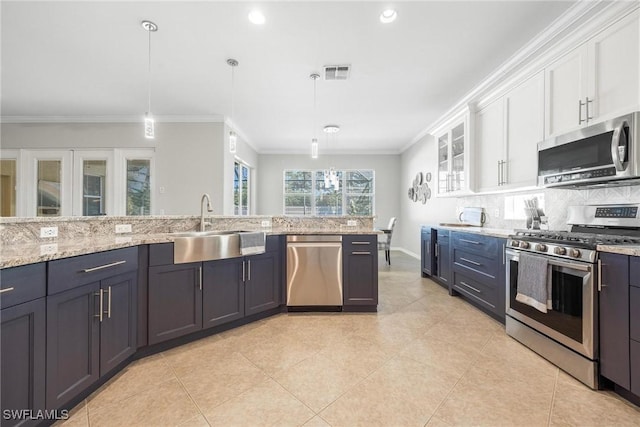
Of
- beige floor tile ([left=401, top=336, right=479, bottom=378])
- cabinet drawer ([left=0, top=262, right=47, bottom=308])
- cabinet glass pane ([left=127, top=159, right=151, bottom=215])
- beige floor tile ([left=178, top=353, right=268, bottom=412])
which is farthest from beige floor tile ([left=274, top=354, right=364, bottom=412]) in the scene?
cabinet glass pane ([left=127, top=159, right=151, bottom=215])

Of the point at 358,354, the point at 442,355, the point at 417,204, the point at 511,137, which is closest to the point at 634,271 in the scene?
the point at 442,355

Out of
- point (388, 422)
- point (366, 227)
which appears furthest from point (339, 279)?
point (388, 422)

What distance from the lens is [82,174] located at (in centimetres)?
477

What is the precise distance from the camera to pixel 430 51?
268 cm

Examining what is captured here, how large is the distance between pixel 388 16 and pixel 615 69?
5.61 ft

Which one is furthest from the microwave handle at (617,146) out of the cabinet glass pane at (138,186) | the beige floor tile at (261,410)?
the cabinet glass pane at (138,186)

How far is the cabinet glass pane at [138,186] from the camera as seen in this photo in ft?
15.7

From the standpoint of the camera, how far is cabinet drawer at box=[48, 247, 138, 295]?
4.37 feet

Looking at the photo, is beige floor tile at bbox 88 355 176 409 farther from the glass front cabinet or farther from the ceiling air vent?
the glass front cabinet

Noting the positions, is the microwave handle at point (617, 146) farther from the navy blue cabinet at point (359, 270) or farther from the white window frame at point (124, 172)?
the white window frame at point (124, 172)

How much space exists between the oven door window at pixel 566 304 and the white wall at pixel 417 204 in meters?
2.81

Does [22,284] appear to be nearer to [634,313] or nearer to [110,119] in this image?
[634,313]

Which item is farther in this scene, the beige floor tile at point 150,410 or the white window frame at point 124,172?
the white window frame at point 124,172

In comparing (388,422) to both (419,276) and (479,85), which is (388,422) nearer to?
(419,276)
